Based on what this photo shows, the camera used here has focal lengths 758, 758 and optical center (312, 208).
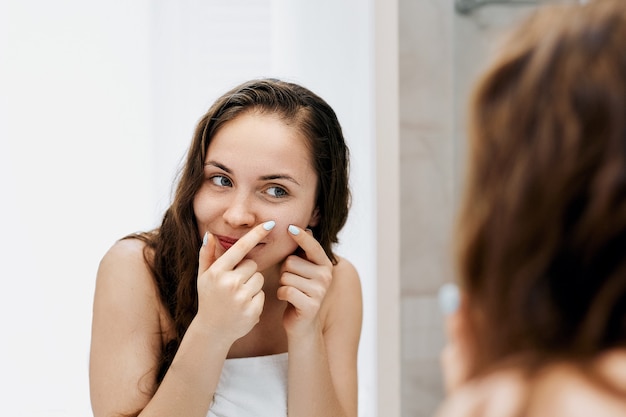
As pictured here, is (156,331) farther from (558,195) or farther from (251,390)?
(558,195)

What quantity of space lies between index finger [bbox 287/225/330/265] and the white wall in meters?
0.29

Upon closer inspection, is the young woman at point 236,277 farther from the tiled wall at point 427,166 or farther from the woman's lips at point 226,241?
the tiled wall at point 427,166

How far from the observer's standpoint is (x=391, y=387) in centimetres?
98

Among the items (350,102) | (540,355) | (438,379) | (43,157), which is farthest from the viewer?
(43,157)

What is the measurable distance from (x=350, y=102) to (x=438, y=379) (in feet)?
1.75

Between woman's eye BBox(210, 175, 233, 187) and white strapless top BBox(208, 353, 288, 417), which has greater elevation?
woman's eye BBox(210, 175, 233, 187)

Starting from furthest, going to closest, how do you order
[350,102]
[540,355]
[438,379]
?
1. [350,102]
2. [438,379]
3. [540,355]

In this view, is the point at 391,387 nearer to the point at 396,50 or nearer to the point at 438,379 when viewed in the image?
the point at 438,379

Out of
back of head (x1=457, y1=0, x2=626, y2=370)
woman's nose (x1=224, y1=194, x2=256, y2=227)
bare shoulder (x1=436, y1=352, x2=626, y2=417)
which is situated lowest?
woman's nose (x1=224, y1=194, x2=256, y2=227)

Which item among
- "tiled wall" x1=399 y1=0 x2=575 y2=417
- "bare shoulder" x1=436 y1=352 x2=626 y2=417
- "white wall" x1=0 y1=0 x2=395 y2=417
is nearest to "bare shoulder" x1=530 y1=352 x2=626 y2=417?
"bare shoulder" x1=436 y1=352 x2=626 y2=417

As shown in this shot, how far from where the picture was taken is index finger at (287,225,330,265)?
946 millimetres

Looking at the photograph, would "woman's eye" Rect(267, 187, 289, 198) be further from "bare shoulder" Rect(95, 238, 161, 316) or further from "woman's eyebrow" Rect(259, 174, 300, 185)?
"bare shoulder" Rect(95, 238, 161, 316)

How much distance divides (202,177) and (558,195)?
2.00ft

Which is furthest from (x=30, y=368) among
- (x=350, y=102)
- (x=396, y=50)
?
(x=396, y=50)
